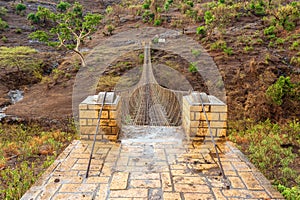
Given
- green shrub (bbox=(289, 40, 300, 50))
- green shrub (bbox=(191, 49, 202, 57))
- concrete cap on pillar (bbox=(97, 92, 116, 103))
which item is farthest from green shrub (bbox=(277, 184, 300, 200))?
green shrub (bbox=(191, 49, 202, 57))

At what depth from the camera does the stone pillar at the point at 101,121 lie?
250 centimetres

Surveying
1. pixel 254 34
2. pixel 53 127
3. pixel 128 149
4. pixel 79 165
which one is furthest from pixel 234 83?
pixel 79 165

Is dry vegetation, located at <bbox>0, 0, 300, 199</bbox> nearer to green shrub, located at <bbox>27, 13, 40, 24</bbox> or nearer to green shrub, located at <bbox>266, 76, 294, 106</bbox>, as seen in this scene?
green shrub, located at <bbox>266, 76, 294, 106</bbox>

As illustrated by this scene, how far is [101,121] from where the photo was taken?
2.54m

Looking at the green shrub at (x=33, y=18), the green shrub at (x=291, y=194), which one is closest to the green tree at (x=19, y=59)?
the green shrub at (x=33, y=18)

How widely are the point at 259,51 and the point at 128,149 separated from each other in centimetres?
826

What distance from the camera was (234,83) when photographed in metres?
7.41

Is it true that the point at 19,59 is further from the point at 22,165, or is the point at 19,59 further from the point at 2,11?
the point at 22,165

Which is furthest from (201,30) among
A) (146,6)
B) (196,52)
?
(146,6)

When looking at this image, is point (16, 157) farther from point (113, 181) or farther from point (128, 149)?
point (113, 181)

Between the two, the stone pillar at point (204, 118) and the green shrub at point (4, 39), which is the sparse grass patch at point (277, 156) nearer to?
the stone pillar at point (204, 118)

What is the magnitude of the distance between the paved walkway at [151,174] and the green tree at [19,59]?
33.4 ft

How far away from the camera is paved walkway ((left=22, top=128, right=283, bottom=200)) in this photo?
1.62m

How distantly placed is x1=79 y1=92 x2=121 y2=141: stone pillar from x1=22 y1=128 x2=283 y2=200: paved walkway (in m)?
0.10
